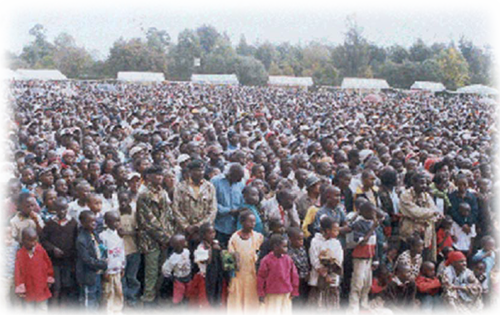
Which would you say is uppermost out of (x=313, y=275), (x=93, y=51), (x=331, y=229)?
(x=93, y=51)

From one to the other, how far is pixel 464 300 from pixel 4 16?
79256mm

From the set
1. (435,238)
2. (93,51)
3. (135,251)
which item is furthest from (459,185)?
(93,51)

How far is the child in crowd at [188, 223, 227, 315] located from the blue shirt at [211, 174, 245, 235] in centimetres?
54

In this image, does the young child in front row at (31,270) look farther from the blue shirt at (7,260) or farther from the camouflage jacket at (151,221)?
the camouflage jacket at (151,221)

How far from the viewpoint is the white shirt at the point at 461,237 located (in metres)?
6.14

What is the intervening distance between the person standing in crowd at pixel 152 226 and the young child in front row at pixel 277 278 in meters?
1.14

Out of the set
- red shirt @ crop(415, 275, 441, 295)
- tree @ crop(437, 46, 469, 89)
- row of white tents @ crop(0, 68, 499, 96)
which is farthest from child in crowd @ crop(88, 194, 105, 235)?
tree @ crop(437, 46, 469, 89)

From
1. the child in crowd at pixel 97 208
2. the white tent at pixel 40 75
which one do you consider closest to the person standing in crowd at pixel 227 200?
the child in crowd at pixel 97 208

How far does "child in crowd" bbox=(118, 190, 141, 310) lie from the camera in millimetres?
5258

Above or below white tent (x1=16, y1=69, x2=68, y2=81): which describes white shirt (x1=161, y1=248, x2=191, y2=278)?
below

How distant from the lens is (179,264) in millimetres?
5262

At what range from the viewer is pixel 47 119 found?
1531 centimetres

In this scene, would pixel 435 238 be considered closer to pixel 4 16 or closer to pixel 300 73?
pixel 300 73

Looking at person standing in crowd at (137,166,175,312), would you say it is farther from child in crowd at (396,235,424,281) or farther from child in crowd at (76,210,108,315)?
child in crowd at (396,235,424,281)
